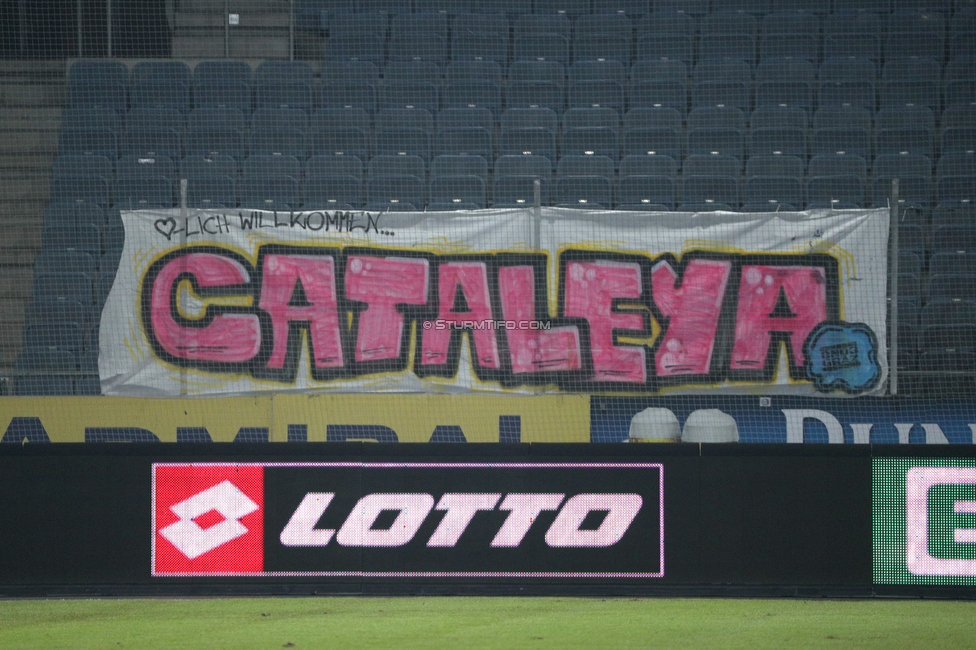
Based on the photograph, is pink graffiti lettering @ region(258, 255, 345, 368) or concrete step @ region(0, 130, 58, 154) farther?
concrete step @ region(0, 130, 58, 154)

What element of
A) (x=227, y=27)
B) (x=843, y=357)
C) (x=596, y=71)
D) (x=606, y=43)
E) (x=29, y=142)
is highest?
(x=227, y=27)

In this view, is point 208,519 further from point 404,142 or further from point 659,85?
point 659,85

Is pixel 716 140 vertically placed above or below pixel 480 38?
below

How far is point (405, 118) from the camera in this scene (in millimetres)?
11273

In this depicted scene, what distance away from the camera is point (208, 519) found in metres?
6.37

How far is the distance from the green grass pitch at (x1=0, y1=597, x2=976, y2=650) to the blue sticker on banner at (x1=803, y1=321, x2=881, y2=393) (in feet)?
9.72

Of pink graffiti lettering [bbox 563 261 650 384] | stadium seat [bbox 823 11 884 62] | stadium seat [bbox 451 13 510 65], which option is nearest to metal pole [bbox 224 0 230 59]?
stadium seat [bbox 451 13 510 65]

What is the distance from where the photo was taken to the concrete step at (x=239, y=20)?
40.7ft

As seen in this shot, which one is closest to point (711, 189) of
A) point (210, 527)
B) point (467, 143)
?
point (467, 143)

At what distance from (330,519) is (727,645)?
2.49 metres

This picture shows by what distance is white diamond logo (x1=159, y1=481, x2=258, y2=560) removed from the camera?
6.36 m

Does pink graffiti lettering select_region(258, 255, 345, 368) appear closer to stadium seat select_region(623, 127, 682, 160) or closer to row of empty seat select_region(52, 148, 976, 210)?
row of empty seat select_region(52, 148, 976, 210)

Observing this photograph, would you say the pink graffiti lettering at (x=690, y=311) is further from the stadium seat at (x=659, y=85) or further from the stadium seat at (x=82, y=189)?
the stadium seat at (x=82, y=189)

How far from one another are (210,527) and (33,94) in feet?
25.2
